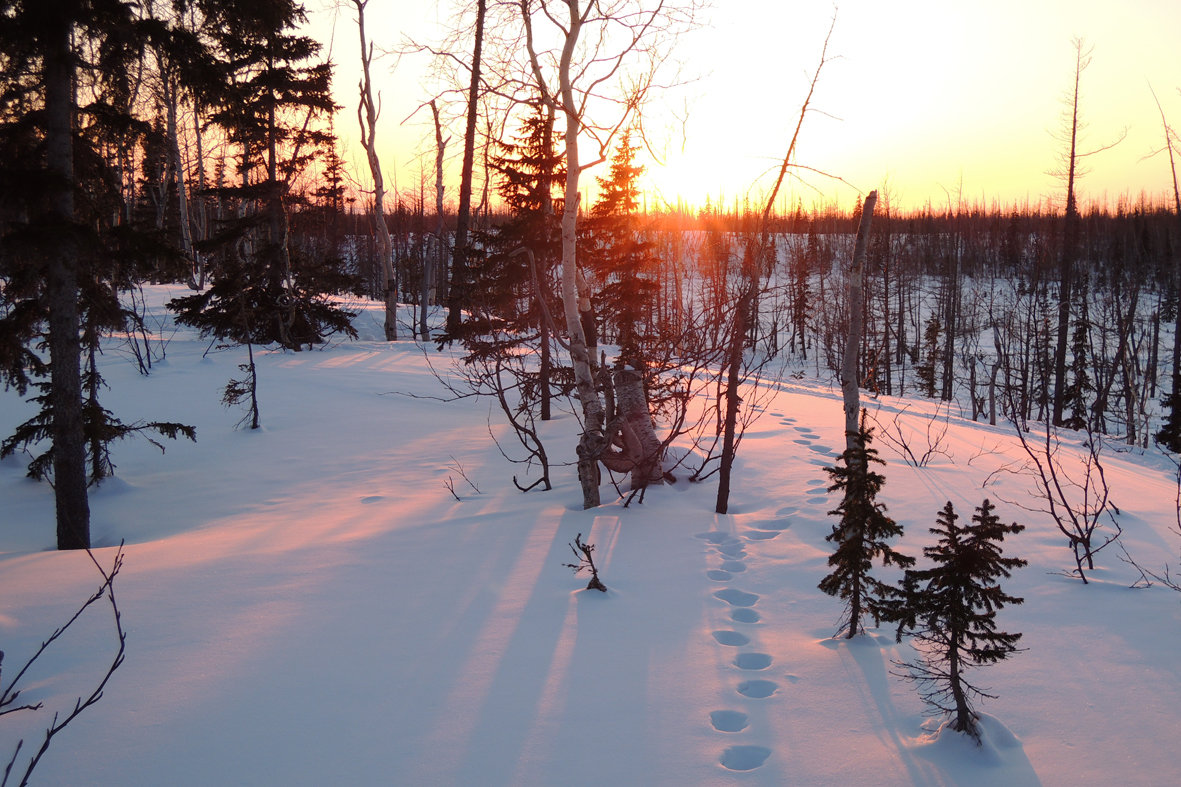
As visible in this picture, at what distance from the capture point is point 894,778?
2.89 meters

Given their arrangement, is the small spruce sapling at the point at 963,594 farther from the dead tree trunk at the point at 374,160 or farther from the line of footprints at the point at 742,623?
the dead tree trunk at the point at 374,160

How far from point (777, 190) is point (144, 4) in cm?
656

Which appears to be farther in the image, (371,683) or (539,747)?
(371,683)

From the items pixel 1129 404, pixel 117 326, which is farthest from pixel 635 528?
pixel 1129 404

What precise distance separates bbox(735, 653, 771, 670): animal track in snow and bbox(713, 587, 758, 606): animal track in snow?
2.54 feet

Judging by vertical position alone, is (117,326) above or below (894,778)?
above

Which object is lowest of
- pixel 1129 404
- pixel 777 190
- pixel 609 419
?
pixel 1129 404

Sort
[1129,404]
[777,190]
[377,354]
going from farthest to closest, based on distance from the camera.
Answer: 1. [1129,404]
2. [377,354]
3. [777,190]

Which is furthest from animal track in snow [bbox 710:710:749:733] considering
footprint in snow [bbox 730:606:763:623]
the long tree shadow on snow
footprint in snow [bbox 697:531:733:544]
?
footprint in snow [bbox 697:531:733:544]

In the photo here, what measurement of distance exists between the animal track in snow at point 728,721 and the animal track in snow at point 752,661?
1.61ft

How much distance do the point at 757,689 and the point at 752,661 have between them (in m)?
0.32

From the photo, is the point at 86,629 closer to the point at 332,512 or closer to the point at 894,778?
the point at 332,512

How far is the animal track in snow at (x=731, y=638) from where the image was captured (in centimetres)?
418

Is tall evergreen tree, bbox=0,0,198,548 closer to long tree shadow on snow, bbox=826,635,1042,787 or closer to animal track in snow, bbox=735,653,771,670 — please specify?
animal track in snow, bbox=735,653,771,670
